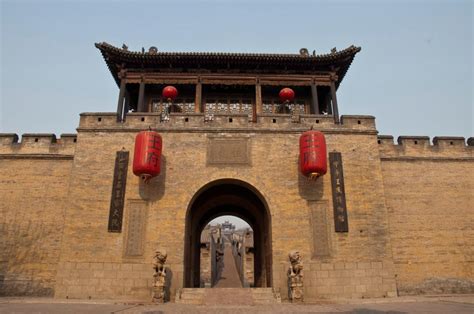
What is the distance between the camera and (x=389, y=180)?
10.8 m

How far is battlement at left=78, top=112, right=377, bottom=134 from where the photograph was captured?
10.2m

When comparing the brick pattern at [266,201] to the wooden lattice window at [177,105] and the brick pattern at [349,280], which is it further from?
the wooden lattice window at [177,105]

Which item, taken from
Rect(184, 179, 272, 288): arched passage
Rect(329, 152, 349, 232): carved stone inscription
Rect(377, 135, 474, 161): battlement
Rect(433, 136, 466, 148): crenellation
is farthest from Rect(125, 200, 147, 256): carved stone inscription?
Rect(433, 136, 466, 148): crenellation

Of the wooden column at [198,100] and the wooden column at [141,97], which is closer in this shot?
the wooden column at [141,97]

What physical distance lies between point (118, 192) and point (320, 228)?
19.2ft

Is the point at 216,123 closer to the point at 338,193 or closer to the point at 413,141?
the point at 338,193

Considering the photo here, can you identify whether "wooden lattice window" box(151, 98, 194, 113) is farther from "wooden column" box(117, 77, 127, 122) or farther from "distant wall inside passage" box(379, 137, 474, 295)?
"distant wall inside passage" box(379, 137, 474, 295)

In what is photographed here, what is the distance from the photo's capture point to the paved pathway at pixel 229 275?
61.6 ft

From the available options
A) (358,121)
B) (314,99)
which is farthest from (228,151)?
(358,121)

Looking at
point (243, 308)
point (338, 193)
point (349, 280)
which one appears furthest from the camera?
point (338, 193)

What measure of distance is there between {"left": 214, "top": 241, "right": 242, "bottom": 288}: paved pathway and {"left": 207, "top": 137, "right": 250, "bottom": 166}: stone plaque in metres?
10.6

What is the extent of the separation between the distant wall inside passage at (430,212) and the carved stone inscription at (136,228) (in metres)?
7.48

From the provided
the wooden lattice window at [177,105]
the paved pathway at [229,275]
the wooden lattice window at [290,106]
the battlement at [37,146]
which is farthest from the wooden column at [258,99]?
the paved pathway at [229,275]

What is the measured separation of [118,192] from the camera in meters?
9.53
